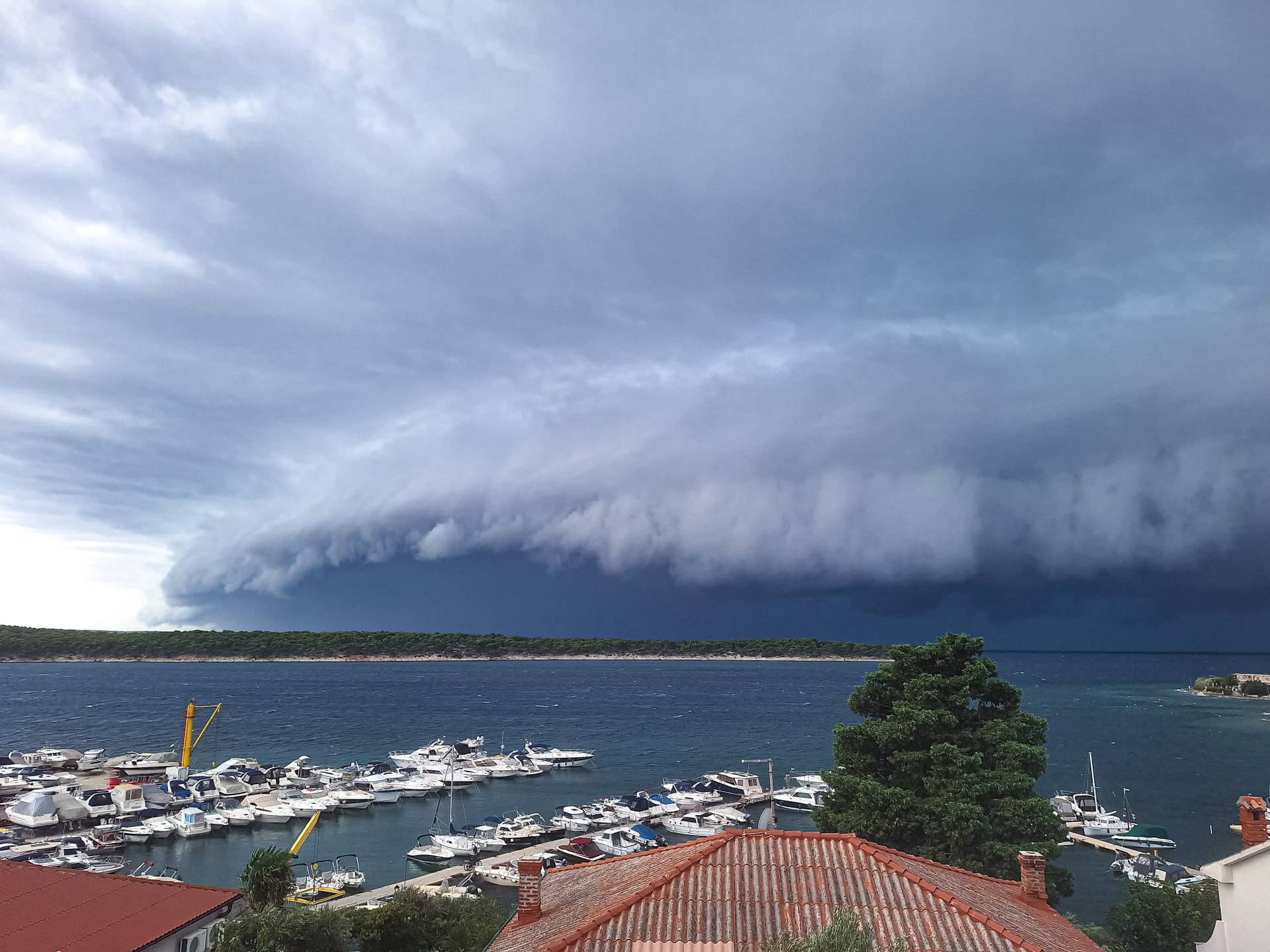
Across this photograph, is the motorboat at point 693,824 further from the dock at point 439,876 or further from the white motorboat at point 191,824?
the white motorboat at point 191,824

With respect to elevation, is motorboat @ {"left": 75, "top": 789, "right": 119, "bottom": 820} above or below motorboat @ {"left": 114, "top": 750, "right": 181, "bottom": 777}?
above

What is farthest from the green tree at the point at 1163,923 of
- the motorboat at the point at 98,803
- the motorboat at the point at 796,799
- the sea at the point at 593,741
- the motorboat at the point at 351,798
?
the motorboat at the point at 98,803

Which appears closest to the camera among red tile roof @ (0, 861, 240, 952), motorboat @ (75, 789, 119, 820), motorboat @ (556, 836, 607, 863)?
red tile roof @ (0, 861, 240, 952)

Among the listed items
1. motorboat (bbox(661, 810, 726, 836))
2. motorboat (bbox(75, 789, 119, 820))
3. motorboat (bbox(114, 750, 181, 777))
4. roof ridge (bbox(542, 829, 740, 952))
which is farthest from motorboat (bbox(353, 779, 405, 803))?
roof ridge (bbox(542, 829, 740, 952))

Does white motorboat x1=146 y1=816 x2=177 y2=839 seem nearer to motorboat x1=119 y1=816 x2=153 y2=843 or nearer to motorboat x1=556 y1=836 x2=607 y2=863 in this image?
motorboat x1=119 y1=816 x2=153 y2=843

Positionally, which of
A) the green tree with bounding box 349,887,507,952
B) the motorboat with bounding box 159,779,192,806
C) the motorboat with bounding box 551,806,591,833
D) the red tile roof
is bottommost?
the motorboat with bounding box 551,806,591,833

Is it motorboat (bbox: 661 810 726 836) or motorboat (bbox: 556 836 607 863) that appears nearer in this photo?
motorboat (bbox: 556 836 607 863)

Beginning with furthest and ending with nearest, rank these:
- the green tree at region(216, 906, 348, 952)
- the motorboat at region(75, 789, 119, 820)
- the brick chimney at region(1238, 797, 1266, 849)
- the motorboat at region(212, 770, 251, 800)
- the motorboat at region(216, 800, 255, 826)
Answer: the motorboat at region(212, 770, 251, 800) < the motorboat at region(216, 800, 255, 826) < the motorboat at region(75, 789, 119, 820) < the green tree at region(216, 906, 348, 952) < the brick chimney at region(1238, 797, 1266, 849)

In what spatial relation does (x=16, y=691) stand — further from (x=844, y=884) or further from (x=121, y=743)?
(x=844, y=884)

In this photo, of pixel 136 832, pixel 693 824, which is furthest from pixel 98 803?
pixel 693 824
